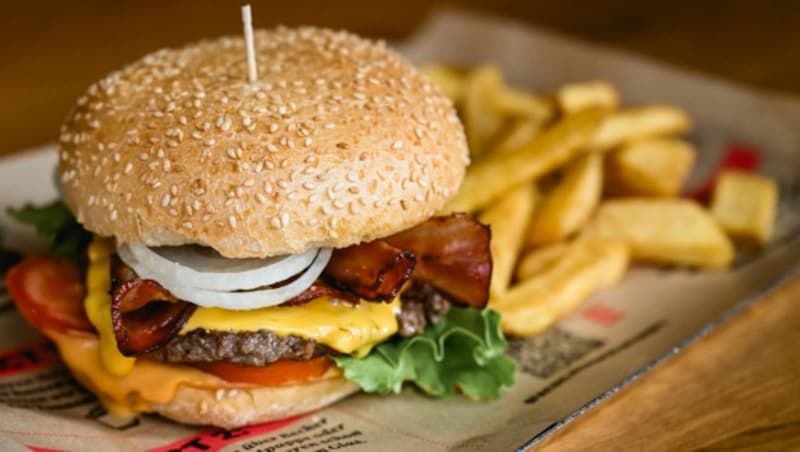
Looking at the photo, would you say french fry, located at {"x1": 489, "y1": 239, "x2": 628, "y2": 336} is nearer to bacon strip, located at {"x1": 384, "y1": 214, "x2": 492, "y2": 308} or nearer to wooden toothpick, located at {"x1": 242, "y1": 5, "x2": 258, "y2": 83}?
bacon strip, located at {"x1": 384, "y1": 214, "x2": 492, "y2": 308}

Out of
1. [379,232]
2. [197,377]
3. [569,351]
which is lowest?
[569,351]

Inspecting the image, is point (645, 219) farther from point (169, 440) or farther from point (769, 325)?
point (169, 440)

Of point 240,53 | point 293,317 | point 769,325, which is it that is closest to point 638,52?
point 769,325

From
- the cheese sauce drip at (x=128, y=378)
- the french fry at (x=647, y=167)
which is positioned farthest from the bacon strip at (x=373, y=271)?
the french fry at (x=647, y=167)

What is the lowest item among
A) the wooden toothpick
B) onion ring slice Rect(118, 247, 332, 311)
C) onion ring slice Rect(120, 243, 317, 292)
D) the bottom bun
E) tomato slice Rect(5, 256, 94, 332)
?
the bottom bun

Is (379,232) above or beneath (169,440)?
above

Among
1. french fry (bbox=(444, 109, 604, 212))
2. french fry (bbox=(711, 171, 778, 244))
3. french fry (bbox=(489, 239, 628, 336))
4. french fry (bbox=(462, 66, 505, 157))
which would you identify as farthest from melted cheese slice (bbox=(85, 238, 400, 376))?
french fry (bbox=(711, 171, 778, 244))
